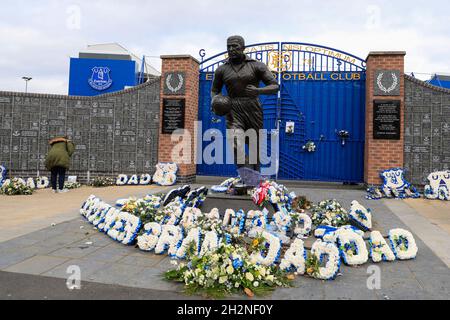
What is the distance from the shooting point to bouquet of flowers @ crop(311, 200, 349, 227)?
497 centimetres

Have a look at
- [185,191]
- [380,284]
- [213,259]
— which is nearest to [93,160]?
[185,191]

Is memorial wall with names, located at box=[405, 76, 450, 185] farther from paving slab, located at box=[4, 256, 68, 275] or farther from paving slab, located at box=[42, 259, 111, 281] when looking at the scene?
paving slab, located at box=[4, 256, 68, 275]

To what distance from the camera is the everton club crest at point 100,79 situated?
835 inches

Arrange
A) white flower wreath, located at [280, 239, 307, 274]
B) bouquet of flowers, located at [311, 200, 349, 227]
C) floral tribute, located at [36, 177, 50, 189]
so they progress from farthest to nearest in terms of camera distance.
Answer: floral tribute, located at [36, 177, 50, 189] → bouquet of flowers, located at [311, 200, 349, 227] → white flower wreath, located at [280, 239, 307, 274]

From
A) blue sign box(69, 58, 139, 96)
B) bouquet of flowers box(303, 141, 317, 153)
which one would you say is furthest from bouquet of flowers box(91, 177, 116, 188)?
blue sign box(69, 58, 139, 96)

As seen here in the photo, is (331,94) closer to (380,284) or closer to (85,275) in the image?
(380,284)

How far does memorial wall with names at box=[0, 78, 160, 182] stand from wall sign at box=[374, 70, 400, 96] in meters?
5.61

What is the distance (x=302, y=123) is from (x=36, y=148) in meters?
7.19

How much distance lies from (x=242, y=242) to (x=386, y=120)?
6181mm

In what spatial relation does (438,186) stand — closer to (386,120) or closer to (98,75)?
(386,120)

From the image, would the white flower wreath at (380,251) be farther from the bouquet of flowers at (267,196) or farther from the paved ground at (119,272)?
the bouquet of flowers at (267,196)

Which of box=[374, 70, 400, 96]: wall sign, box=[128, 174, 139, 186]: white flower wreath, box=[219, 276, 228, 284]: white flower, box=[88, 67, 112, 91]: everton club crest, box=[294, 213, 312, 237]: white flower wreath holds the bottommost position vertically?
box=[219, 276, 228, 284]: white flower

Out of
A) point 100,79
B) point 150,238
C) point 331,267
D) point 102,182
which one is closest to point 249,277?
point 331,267

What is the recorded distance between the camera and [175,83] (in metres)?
9.97
